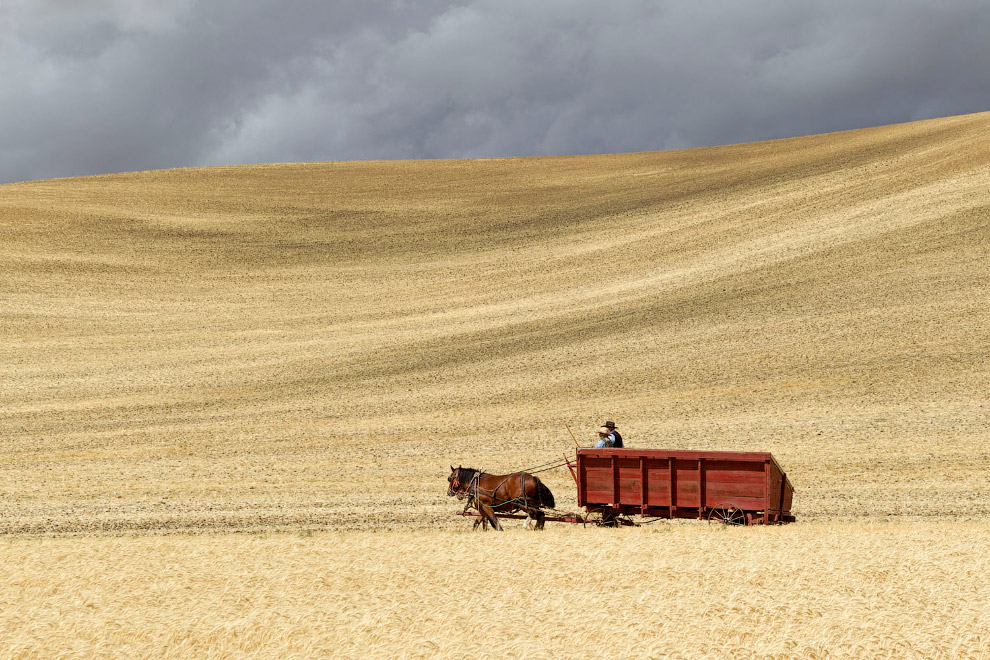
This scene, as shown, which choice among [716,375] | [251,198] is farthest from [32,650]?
[251,198]

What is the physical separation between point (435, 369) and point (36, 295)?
23.2 meters

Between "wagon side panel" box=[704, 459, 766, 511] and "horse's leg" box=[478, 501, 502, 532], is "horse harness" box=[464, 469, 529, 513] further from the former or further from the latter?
"wagon side panel" box=[704, 459, 766, 511]

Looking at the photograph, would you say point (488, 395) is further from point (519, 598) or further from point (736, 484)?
point (519, 598)

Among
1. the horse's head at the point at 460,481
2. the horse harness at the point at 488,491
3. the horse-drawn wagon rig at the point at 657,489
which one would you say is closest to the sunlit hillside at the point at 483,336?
the horse's head at the point at 460,481

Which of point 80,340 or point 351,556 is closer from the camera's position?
point 351,556

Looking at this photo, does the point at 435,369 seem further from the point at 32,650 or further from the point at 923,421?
the point at 32,650

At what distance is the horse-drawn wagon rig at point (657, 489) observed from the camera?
17062mm

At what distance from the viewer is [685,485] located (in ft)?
57.8

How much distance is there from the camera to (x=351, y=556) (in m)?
14.3

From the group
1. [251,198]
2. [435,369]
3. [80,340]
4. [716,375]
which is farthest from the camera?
[251,198]

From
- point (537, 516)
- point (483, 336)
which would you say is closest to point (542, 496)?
point (537, 516)

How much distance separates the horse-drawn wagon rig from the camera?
17.1m

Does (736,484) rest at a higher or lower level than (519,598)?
higher

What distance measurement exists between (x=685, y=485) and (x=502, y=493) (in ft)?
11.4
